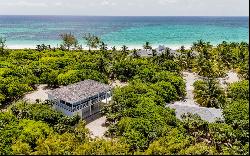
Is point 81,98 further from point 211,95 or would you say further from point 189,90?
point 189,90

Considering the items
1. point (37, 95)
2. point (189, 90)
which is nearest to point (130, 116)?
point (189, 90)

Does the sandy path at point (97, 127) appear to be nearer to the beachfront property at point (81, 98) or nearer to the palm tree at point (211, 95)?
the beachfront property at point (81, 98)

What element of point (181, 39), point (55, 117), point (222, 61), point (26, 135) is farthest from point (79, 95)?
point (181, 39)

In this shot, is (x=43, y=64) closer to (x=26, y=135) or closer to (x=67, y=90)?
(x=67, y=90)

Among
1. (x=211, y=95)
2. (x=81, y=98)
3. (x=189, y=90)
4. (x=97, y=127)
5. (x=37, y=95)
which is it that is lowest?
(x=97, y=127)

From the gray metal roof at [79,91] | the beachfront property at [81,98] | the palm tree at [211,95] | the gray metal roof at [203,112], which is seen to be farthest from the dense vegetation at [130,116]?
the gray metal roof at [79,91]

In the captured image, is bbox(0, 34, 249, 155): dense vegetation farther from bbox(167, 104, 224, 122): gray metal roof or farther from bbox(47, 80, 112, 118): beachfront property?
bbox(47, 80, 112, 118): beachfront property

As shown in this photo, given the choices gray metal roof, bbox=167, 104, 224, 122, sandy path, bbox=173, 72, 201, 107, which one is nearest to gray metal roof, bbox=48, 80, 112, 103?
gray metal roof, bbox=167, 104, 224, 122
